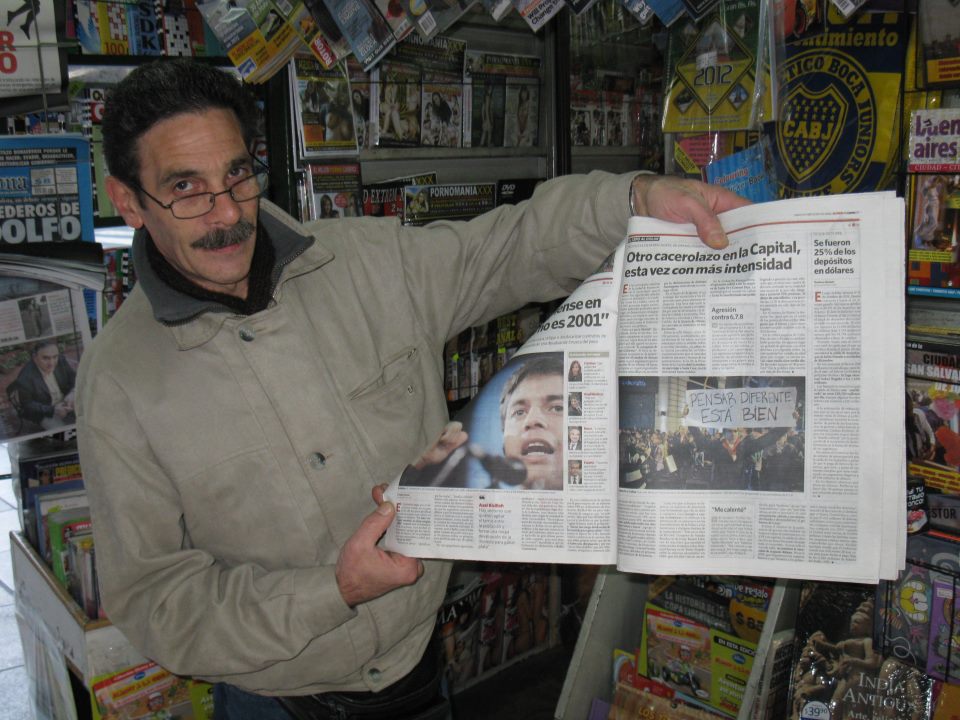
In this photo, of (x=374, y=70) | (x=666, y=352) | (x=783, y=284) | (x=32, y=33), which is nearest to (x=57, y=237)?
(x=32, y=33)

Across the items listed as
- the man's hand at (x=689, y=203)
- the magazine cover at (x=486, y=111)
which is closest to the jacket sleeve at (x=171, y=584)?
the man's hand at (x=689, y=203)

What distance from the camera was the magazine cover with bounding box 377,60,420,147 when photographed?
250 centimetres

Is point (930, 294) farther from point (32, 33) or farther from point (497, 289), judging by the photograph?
point (32, 33)

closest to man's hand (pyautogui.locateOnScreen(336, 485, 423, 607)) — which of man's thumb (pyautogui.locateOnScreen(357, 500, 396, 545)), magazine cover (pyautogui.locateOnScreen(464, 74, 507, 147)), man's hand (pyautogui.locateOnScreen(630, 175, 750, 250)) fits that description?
man's thumb (pyautogui.locateOnScreen(357, 500, 396, 545))

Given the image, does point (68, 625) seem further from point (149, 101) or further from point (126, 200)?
point (149, 101)

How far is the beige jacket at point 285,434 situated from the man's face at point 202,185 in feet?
0.23

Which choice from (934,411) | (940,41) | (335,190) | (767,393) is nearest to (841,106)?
(940,41)

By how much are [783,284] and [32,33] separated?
1.73m

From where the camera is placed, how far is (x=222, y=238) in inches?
50.7

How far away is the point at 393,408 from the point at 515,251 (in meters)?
0.33

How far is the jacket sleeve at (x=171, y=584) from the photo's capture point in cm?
122

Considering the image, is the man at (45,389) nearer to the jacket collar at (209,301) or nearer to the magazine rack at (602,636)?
the jacket collar at (209,301)

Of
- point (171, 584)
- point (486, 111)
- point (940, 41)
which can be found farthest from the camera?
point (486, 111)

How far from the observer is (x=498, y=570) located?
2.95 metres
